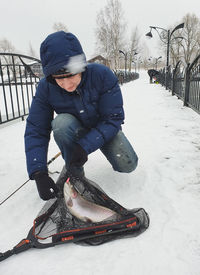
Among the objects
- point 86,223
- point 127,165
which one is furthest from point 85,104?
point 86,223

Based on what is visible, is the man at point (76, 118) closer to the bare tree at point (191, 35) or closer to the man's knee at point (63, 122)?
the man's knee at point (63, 122)

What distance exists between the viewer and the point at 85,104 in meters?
1.63

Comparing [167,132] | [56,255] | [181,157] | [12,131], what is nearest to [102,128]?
[56,255]

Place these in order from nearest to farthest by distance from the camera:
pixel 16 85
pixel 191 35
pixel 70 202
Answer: pixel 70 202 < pixel 16 85 < pixel 191 35

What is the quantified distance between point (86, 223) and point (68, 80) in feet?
3.04

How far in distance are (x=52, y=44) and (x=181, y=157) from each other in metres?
1.85

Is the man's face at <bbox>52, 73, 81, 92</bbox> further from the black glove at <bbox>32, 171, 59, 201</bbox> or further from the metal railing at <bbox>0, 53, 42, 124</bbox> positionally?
the metal railing at <bbox>0, 53, 42, 124</bbox>

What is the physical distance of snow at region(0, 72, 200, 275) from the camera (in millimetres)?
1082

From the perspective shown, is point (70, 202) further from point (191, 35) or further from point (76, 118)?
point (191, 35)

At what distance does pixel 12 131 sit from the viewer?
3736 mm

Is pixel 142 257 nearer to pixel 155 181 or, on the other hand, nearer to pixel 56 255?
pixel 56 255

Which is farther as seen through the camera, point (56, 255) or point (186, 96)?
point (186, 96)

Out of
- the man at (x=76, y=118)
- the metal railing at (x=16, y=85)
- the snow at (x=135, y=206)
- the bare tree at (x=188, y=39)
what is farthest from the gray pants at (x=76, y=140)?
the bare tree at (x=188, y=39)

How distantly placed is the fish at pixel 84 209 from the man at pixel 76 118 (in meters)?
0.10
